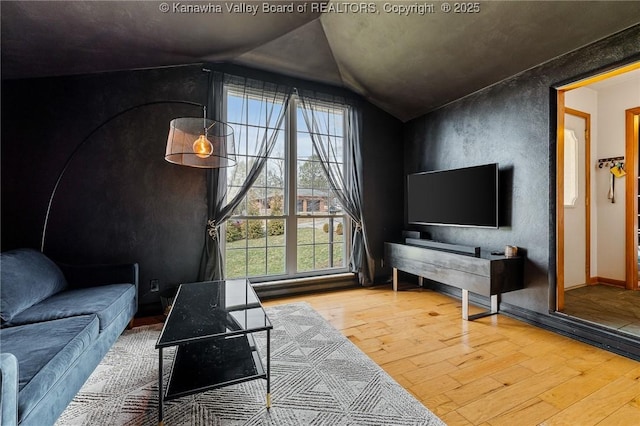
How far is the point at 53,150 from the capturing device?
2697 millimetres

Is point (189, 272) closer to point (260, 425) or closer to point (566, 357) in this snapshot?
point (260, 425)

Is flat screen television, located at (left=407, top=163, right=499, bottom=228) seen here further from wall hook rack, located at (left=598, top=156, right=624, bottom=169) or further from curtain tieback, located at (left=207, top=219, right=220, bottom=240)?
curtain tieback, located at (left=207, top=219, right=220, bottom=240)

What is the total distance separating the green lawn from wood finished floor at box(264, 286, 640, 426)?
88 centimetres

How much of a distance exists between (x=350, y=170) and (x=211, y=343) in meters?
2.77

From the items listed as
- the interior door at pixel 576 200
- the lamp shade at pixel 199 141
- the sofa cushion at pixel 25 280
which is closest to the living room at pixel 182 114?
the sofa cushion at pixel 25 280

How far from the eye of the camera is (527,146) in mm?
2787

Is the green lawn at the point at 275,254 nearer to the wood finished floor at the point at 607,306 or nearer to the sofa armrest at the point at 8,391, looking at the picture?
the sofa armrest at the point at 8,391

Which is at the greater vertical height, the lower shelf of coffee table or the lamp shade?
the lamp shade

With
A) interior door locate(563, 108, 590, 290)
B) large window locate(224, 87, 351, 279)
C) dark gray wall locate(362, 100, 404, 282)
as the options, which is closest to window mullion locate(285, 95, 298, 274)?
large window locate(224, 87, 351, 279)

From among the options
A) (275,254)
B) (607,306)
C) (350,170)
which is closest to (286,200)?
(275,254)

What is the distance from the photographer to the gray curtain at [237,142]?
3.21 meters

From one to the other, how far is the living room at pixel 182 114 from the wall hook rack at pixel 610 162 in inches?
78.6

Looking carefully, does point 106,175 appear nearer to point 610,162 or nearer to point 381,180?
point 381,180

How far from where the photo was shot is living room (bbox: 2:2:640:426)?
2.30 m
